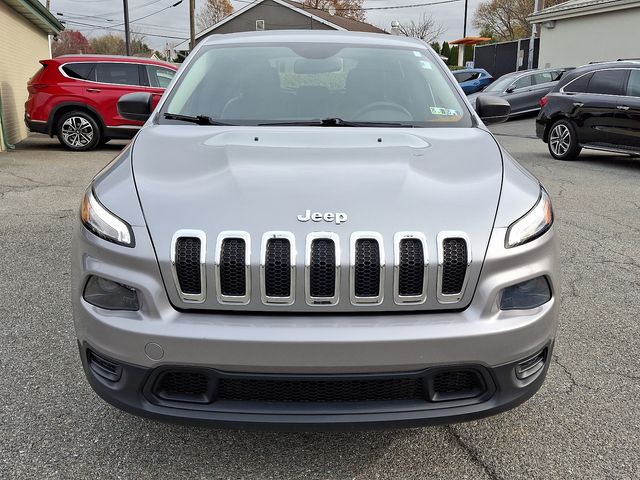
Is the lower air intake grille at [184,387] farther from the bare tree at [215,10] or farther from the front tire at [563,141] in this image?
the bare tree at [215,10]

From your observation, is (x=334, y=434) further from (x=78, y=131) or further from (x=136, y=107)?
(x=78, y=131)

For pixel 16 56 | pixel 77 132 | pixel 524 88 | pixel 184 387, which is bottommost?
pixel 77 132

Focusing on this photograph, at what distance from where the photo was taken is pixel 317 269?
6.52ft

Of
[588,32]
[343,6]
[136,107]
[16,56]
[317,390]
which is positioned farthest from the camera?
[343,6]

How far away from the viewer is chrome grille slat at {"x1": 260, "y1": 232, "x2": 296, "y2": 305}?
1983mm

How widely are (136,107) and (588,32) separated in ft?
69.3

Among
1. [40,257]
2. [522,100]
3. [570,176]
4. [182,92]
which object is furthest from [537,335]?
[522,100]

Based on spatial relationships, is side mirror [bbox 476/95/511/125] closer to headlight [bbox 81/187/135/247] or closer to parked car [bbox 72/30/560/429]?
parked car [bbox 72/30/560/429]

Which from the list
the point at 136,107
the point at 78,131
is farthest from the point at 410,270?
the point at 78,131

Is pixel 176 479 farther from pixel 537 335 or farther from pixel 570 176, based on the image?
pixel 570 176

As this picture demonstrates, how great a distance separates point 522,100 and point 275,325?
17539mm

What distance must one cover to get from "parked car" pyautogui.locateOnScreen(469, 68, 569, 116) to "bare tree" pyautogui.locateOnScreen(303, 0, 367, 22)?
4314 centimetres

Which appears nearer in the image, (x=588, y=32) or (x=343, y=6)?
(x=588, y=32)

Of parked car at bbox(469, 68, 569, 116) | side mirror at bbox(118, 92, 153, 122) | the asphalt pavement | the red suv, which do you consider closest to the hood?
the asphalt pavement
